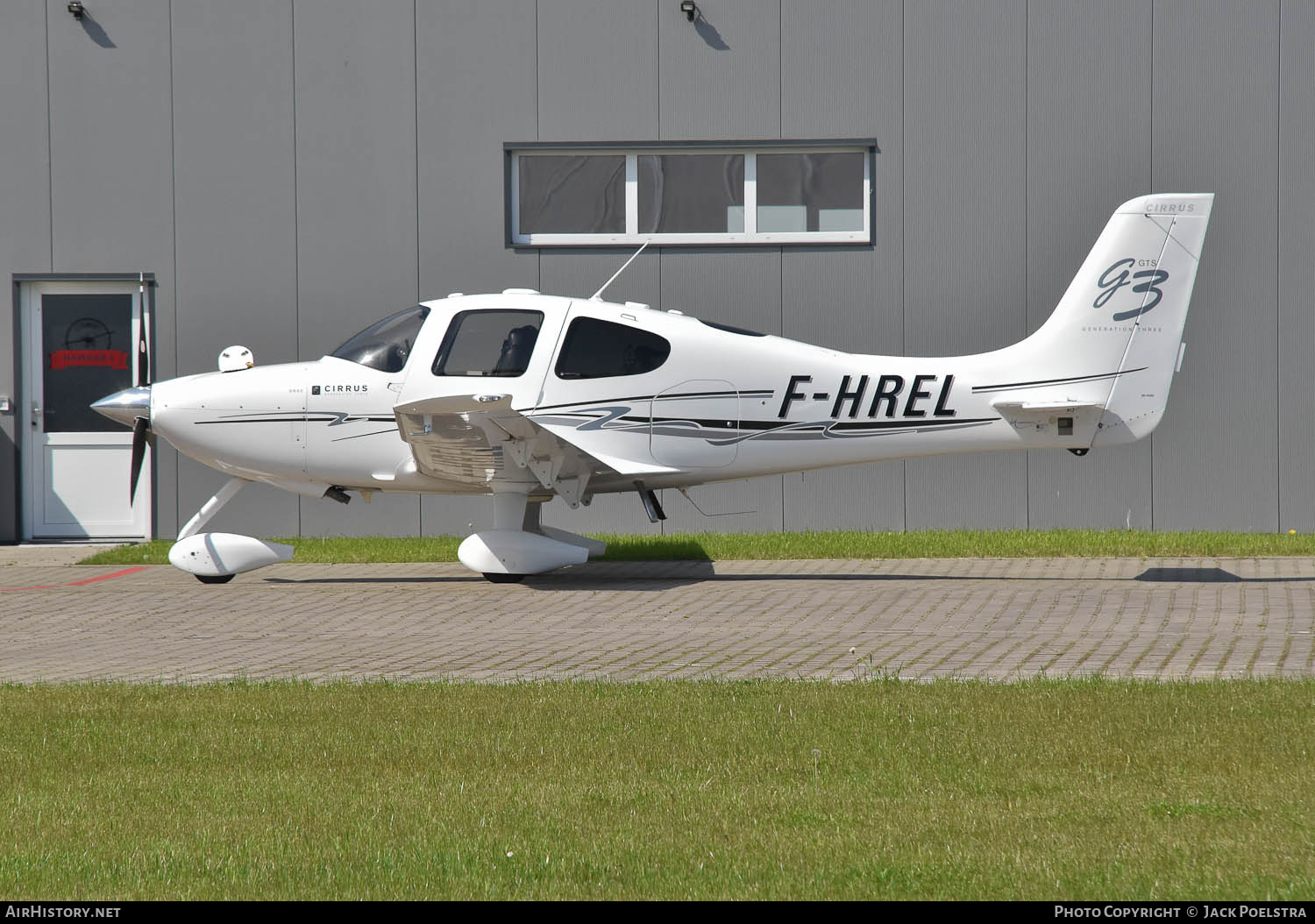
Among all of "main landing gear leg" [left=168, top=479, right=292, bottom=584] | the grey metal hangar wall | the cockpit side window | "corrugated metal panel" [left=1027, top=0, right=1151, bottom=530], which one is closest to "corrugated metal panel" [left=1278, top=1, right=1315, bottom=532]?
the grey metal hangar wall

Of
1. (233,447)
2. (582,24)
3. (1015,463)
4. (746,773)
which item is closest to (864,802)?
(746,773)

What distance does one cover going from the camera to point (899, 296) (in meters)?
A: 14.0

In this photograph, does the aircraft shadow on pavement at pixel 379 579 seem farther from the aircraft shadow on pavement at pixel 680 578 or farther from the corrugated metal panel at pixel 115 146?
the corrugated metal panel at pixel 115 146

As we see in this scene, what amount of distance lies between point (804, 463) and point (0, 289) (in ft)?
29.5

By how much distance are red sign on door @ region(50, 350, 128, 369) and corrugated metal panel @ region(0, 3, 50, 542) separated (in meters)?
0.42

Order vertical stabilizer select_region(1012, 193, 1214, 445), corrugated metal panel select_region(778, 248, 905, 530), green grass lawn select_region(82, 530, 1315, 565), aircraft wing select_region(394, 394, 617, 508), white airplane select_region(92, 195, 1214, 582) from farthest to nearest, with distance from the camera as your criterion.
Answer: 1. corrugated metal panel select_region(778, 248, 905, 530)
2. green grass lawn select_region(82, 530, 1315, 565)
3. white airplane select_region(92, 195, 1214, 582)
4. vertical stabilizer select_region(1012, 193, 1214, 445)
5. aircraft wing select_region(394, 394, 617, 508)

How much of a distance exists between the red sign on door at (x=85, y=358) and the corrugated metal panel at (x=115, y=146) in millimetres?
551

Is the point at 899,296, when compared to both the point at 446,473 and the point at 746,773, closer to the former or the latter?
the point at 446,473

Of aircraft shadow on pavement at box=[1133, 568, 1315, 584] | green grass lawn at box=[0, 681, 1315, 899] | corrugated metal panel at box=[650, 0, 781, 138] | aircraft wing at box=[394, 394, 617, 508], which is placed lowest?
aircraft shadow on pavement at box=[1133, 568, 1315, 584]

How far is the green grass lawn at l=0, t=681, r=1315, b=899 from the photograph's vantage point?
3576 millimetres

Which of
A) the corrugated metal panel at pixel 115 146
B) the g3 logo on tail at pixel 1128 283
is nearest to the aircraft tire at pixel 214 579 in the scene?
the corrugated metal panel at pixel 115 146

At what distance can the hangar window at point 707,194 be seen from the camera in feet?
46.1

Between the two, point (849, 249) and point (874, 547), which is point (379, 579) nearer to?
point (874, 547)

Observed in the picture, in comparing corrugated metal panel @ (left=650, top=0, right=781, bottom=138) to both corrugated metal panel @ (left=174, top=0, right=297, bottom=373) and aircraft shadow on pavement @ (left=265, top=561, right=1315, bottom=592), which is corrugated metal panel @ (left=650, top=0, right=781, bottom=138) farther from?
aircraft shadow on pavement @ (left=265, top=561, right=1315, bottom=592)
